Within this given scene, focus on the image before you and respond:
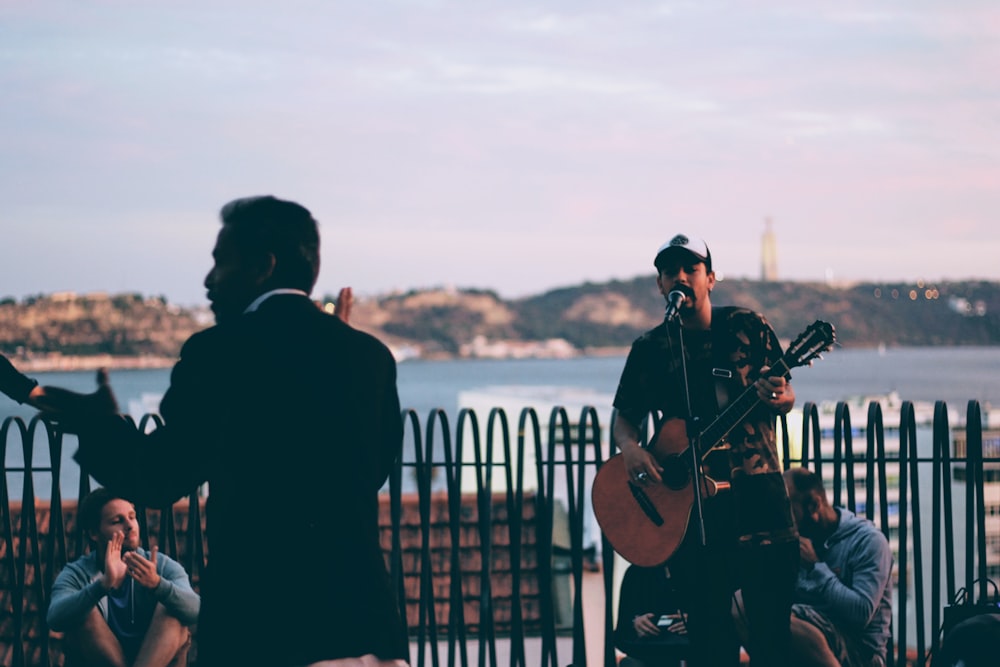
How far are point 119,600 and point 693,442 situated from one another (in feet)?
7.77

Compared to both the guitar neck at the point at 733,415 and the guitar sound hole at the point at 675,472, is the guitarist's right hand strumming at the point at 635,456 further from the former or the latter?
the guitar neck at the point at 733,415

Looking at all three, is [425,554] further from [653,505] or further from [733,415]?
[733,415]

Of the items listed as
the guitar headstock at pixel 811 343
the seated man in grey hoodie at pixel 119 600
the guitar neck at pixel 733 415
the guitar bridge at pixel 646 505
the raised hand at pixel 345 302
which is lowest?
the seated man in grey hoodie at pixel 119 600

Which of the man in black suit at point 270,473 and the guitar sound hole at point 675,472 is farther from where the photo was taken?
the guitar sound hole at point 675,472

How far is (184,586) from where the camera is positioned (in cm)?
511

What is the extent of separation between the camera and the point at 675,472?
4750 mm

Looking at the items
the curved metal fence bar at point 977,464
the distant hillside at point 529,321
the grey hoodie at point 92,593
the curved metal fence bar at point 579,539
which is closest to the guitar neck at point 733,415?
the curved metal fence bar at point 579,539

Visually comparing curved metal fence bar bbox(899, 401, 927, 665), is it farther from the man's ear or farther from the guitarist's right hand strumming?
the man's ear

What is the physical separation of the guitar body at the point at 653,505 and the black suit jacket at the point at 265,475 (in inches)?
80.4

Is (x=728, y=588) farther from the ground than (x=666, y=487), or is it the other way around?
(x=666, y=487)

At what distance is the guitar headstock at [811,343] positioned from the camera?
443 centimetres

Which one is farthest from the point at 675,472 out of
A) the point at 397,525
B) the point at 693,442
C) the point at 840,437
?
the point at 397,525

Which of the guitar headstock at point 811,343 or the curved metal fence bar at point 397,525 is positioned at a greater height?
the guitar headstock at point 811,343

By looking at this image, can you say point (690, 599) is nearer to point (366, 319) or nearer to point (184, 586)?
point (184, 586)
